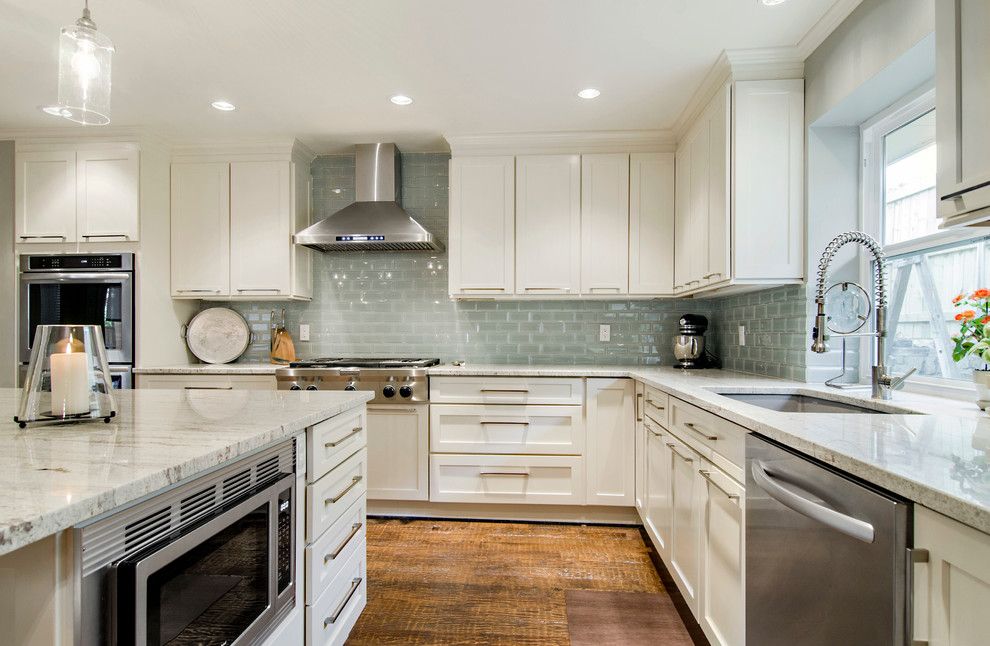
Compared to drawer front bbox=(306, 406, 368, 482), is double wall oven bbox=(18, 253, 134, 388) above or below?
above

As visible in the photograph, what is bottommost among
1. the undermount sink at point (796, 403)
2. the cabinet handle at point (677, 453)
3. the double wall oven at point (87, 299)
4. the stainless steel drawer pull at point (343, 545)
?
the stainless steel drawer pull at point (343, 545)

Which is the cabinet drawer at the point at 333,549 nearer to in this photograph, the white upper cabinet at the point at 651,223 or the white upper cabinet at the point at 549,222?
the white upper cabinet at the point at 549,222

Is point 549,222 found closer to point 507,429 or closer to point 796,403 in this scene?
point 507,429

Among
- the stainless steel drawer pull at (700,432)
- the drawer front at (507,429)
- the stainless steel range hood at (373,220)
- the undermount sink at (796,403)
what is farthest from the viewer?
the stainless steel range hood at (373,220)

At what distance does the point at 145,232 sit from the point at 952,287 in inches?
166

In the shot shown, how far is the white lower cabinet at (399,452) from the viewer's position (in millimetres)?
3109

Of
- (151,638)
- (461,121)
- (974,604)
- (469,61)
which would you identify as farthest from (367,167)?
(974,604)

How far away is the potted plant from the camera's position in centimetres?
142

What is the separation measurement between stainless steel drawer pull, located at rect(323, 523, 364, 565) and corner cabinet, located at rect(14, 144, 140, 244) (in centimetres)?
262

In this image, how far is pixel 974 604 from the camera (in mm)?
703

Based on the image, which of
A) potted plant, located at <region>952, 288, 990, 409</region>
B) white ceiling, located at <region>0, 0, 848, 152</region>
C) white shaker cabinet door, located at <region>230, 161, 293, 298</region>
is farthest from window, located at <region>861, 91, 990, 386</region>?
white shaker cabinet door, located at <region>230, 161, 293, 298</region>

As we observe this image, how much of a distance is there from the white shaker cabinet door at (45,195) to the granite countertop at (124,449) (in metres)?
2.18

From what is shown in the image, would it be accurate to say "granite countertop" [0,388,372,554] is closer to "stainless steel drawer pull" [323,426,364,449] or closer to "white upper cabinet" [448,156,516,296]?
"stainless steel drawer pull" [323,426,364,449]

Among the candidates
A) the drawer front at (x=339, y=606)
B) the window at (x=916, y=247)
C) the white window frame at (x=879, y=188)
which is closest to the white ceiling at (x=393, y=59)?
the white window frame at (x=879, y=188)
